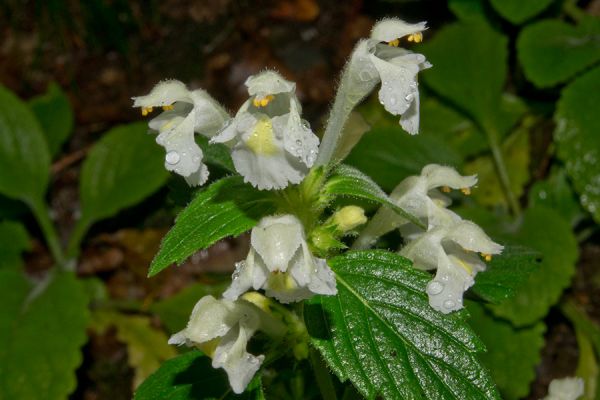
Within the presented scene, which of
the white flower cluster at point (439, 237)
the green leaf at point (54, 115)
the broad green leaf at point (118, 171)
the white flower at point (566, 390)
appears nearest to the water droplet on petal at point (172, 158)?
the white flower cluster at point (439, 237)

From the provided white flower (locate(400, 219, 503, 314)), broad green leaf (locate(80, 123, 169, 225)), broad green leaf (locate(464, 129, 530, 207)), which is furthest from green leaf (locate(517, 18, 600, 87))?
white flower (locate(400, 219, 503, 314))

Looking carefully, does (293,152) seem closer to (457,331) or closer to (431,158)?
(457,331)

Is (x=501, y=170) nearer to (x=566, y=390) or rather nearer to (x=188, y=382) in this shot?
(x=566, y=390)

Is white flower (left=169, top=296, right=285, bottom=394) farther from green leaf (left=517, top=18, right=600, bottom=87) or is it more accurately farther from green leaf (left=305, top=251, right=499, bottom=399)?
green leaf (left=517, top=18, right=600, bottom=87)

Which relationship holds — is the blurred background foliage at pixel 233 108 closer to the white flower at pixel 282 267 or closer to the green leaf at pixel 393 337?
the green leaf at pixel 393 337

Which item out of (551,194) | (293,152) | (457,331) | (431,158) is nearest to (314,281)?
(293,152)

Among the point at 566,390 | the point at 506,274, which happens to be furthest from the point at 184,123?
the point at 566,390
